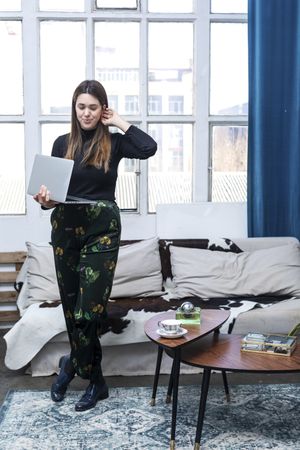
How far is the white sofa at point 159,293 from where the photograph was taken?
2.77 metres

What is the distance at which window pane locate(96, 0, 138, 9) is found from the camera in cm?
355

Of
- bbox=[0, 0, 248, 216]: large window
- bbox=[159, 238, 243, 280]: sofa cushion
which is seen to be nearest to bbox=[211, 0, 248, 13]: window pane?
bbox=[0, 0, 248, 216]: large window

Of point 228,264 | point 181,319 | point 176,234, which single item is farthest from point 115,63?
point 181,319

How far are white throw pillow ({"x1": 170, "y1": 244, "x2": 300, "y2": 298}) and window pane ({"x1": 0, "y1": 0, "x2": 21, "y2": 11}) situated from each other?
184 centimetres

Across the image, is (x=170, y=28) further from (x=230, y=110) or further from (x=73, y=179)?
(x=73, y=179)

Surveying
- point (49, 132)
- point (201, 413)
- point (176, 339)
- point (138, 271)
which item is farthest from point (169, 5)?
point (201, 413)

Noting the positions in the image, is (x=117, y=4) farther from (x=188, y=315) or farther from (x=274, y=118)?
(x=188, y=315)

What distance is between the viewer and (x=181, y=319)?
2.32 m

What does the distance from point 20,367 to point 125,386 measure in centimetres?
54

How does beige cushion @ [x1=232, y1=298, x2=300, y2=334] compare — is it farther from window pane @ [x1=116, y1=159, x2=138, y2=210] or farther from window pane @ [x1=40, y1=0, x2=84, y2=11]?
window pane @ [x1=40, y1=0, x2=84, y2=11]

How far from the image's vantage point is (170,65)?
3.65m

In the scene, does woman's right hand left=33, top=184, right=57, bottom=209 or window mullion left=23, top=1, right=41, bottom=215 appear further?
window mullion left=23, top=1, right=41, bottom=215

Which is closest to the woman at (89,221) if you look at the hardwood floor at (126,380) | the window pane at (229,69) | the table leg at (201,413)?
the hardwood floor at (126,380)

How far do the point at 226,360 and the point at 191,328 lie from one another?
257 mm
